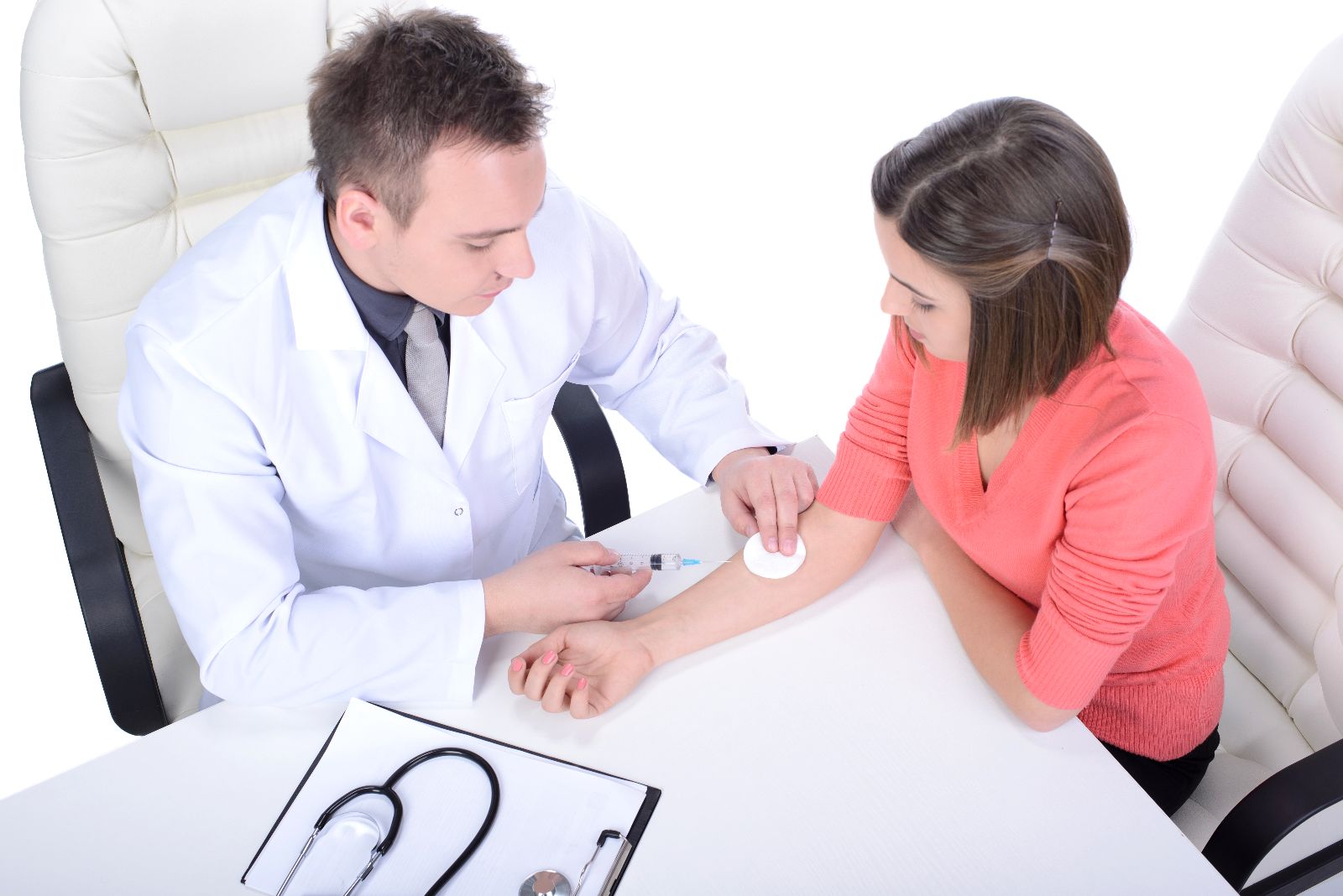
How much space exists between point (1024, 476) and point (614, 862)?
1.98 ft

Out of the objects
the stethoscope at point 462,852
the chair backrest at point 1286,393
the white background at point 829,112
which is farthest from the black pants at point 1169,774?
the white background at point 829,112

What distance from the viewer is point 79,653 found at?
2217 millimetres

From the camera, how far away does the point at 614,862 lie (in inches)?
39.8

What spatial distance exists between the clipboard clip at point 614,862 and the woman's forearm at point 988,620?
1.42 feet

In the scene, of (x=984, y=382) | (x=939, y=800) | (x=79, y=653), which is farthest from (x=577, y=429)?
(x=79, y=653)

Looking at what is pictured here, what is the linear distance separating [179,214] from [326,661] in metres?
0.65

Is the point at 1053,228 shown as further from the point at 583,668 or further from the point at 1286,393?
the point at 583,668

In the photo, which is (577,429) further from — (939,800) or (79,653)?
(79,653)

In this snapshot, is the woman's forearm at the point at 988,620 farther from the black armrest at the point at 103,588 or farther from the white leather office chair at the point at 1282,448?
the black armrest at the point at 103,588

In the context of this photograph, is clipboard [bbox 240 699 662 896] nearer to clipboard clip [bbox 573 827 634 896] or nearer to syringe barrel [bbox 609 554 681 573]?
clipboard clip [bbox 573 827 634 896]

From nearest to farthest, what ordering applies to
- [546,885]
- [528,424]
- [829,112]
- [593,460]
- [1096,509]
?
[546,885] < [1096,509] < [528,424] < [593,460] < [829,112]

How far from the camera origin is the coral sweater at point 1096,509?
3.54ft

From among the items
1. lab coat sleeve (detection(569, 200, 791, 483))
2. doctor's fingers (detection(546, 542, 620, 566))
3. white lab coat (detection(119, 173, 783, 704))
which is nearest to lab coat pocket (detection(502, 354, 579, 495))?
white lab coat (detection(119, 173, 783, 704))

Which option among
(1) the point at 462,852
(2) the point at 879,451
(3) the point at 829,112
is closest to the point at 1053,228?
(2) the point at 879,451
